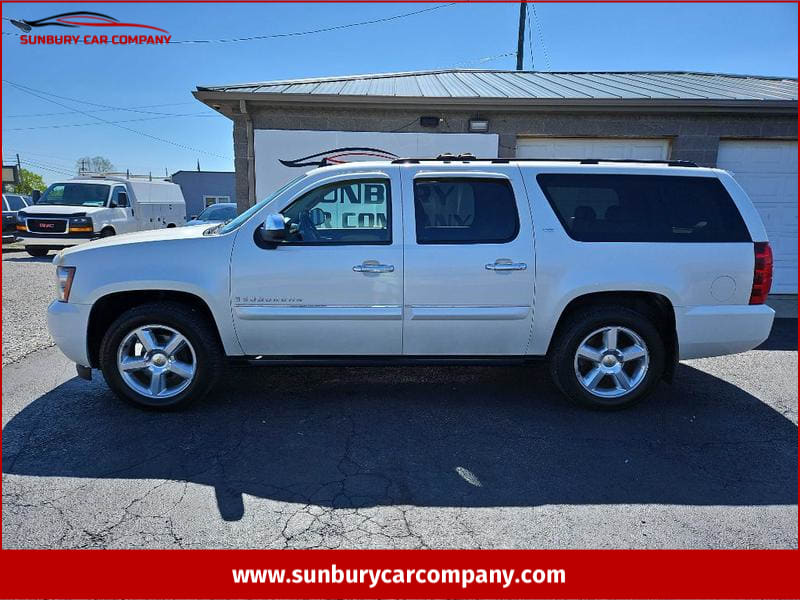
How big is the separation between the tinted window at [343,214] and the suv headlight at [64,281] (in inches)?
66.9

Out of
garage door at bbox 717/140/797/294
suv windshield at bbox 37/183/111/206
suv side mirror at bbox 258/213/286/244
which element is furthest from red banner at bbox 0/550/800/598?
suv windshield at bbox 37/183/111/206

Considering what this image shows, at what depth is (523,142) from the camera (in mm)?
8266

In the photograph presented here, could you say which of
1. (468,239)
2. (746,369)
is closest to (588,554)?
(468,239)

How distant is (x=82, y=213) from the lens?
43.2 feet

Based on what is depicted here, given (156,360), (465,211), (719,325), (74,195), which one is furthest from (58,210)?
(719,325)

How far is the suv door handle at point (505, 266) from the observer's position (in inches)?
146

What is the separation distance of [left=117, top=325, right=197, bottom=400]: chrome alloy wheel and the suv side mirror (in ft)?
3.44

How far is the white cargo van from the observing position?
1311 centimetres

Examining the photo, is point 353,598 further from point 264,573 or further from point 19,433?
point 19,433

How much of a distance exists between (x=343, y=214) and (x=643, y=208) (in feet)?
7.99

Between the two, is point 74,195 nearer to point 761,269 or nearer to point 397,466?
point 397,466

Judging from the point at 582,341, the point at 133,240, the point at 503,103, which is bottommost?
the point at 582,341

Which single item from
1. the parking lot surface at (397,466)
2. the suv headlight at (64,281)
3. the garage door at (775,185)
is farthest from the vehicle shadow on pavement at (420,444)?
the garage door at (775,185)

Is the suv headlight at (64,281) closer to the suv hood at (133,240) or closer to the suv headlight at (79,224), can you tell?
the suv hood at (133,240)
